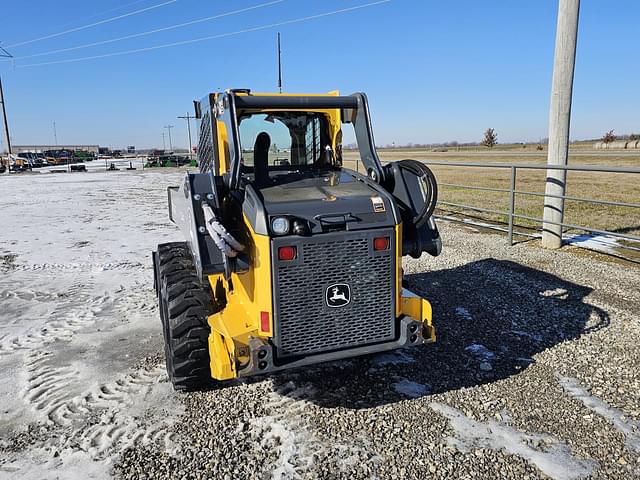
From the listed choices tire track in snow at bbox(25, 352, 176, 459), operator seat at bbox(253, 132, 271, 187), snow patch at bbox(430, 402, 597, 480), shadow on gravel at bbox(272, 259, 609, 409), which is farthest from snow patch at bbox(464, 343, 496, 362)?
tire track in snow at bbox(25, 352, 176, 459)

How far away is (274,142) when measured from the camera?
4.77 meters

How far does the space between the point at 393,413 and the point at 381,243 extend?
1.26 m

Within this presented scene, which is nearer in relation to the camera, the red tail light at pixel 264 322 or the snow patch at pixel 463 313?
the red tail light at pixel 264 322

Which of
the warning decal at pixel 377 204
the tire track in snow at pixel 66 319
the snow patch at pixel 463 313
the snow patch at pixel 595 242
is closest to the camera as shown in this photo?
the warning decal at pixel 377 204

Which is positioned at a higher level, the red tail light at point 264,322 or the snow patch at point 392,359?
the red tail light at point 264,322

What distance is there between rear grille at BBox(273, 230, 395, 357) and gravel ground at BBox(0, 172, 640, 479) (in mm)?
588

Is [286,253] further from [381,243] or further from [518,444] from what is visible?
[518,444]

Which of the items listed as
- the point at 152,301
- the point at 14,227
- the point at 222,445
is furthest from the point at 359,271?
the point at 14,227

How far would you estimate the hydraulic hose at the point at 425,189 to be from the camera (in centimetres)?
389

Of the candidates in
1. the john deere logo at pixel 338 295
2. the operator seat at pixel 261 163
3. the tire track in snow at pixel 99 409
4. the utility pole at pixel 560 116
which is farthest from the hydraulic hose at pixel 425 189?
the utility pole at pixel 560 116

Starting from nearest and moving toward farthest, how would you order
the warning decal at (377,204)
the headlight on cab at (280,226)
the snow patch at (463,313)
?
1. the headlight on cab at (280,226)
2. the warning decal at (377,204)
3. the snow patch at (463,313)

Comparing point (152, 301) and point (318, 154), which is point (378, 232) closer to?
point (318, 154)

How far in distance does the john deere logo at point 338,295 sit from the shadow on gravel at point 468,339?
2.81 ft

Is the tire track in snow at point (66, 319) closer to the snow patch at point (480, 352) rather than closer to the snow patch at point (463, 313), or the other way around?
the snow patch at point (480, 352)
